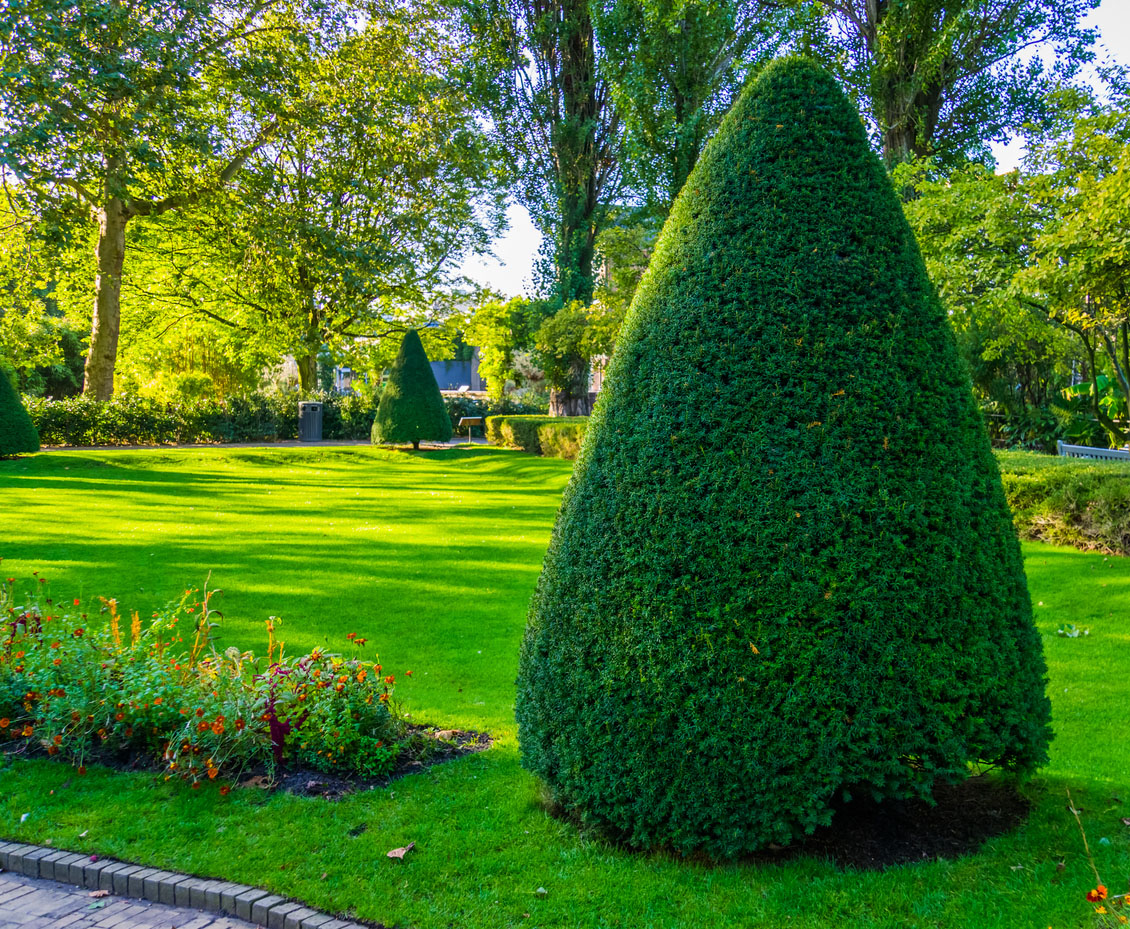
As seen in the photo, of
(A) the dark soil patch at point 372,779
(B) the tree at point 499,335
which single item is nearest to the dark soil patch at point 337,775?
(A) the dark soil patch at point 372,779

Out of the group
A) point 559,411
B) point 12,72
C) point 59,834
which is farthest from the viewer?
point 559,411

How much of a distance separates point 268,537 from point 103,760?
7.62 meters

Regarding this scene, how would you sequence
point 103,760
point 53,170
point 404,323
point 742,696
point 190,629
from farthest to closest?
point 404,323 → point 53,170 → point 190,629 → point 103,760 → point 742,696

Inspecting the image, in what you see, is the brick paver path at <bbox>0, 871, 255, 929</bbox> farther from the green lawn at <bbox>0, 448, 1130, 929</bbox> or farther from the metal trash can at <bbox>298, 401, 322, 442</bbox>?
the metal trash can at <bbox>298, 401, 322, 442</bbox>

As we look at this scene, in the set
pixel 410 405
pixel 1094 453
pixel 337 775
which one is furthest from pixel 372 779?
pixel 410 405

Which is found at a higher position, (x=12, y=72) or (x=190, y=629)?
(x=12, y=72)

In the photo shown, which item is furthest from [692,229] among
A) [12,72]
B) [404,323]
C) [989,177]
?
[404,323]

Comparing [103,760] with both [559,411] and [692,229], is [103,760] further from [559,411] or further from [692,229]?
[559,411]

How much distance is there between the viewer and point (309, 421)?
3206 cm

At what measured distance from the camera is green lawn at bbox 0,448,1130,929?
3.08 meters

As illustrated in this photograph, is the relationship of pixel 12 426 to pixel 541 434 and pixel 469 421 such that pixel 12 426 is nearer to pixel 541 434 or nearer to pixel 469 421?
pixel 541 434

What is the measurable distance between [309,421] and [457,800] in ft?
97.6

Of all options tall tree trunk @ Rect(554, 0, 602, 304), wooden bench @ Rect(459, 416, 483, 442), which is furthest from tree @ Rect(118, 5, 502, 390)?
wooden bench @ Rect(459, 416, 483, 442)

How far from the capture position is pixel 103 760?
4551 millimetres
